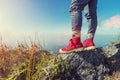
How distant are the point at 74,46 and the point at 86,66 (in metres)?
0.53

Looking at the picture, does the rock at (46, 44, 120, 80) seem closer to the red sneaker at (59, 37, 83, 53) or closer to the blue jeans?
the red sneaker at (59, 37, 83, 53)

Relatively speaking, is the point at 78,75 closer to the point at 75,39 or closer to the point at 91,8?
the point at 75,39

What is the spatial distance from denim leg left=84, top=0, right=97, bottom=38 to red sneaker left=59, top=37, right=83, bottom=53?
441 millimetres

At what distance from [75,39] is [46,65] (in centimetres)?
88

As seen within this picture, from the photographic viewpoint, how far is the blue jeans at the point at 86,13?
8.60 m

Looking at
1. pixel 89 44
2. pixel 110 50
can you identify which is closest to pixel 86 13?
pixel 89 44

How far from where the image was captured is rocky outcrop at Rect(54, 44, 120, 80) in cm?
848

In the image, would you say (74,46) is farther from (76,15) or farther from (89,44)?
(76,15)

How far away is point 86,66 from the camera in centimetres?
863

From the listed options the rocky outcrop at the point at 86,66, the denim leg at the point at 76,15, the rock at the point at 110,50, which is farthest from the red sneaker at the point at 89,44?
the rock at the point at 110,50

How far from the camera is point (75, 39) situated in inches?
342

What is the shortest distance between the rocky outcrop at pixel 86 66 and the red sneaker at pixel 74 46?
9 centimetres

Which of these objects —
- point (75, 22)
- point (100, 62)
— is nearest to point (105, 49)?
point (100, 62)

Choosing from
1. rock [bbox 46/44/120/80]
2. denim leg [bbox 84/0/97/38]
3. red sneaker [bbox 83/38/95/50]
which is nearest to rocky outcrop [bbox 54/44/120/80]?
rock [bbox 46/44/120/80]
